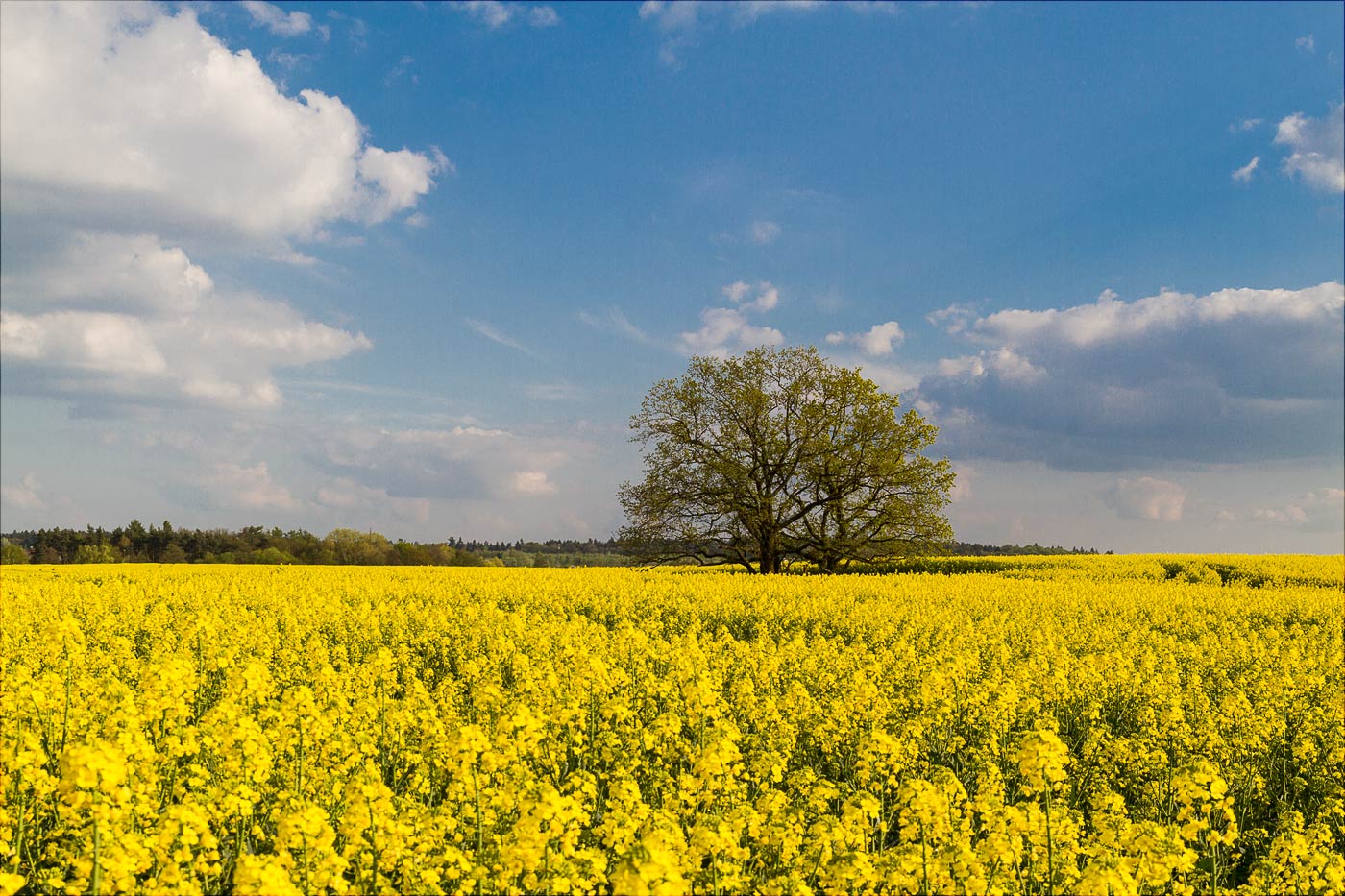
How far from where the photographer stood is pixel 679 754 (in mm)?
8633

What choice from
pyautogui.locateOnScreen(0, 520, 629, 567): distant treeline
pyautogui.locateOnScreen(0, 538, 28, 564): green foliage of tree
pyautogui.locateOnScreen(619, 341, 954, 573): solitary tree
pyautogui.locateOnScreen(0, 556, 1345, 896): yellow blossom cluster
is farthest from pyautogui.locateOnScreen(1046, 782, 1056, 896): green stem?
pyautogui.locateOnScreen(0, 538, 28, 564): green foliage of tree

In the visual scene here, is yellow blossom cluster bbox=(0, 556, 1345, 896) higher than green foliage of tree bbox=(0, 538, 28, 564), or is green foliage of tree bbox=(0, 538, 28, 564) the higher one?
yellow blossom cluster bbox=(0, 556, 1345, 896)

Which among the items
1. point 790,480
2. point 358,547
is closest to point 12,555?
point 358,547

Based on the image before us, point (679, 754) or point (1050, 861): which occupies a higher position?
point (1050, 861)

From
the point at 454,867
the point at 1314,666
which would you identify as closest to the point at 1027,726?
the point at 1314,666

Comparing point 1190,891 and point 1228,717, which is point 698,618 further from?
point 1190,891

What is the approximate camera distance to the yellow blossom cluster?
5.05 m

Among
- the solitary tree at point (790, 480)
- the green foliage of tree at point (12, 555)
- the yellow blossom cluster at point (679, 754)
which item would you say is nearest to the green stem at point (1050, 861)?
the yellow blossom cluster at point (679, 754)

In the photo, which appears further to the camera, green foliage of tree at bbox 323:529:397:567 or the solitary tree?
green foliage of tree at bbox 323:529:397:567

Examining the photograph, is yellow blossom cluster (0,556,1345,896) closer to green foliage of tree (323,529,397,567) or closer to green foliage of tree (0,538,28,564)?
green foliage of tree (323,529,397,567)

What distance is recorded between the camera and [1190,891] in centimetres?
569

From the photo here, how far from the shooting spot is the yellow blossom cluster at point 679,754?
5.05m

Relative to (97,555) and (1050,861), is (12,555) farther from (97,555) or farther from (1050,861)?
(1050,861)

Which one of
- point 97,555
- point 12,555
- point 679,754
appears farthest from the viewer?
point 12,555
